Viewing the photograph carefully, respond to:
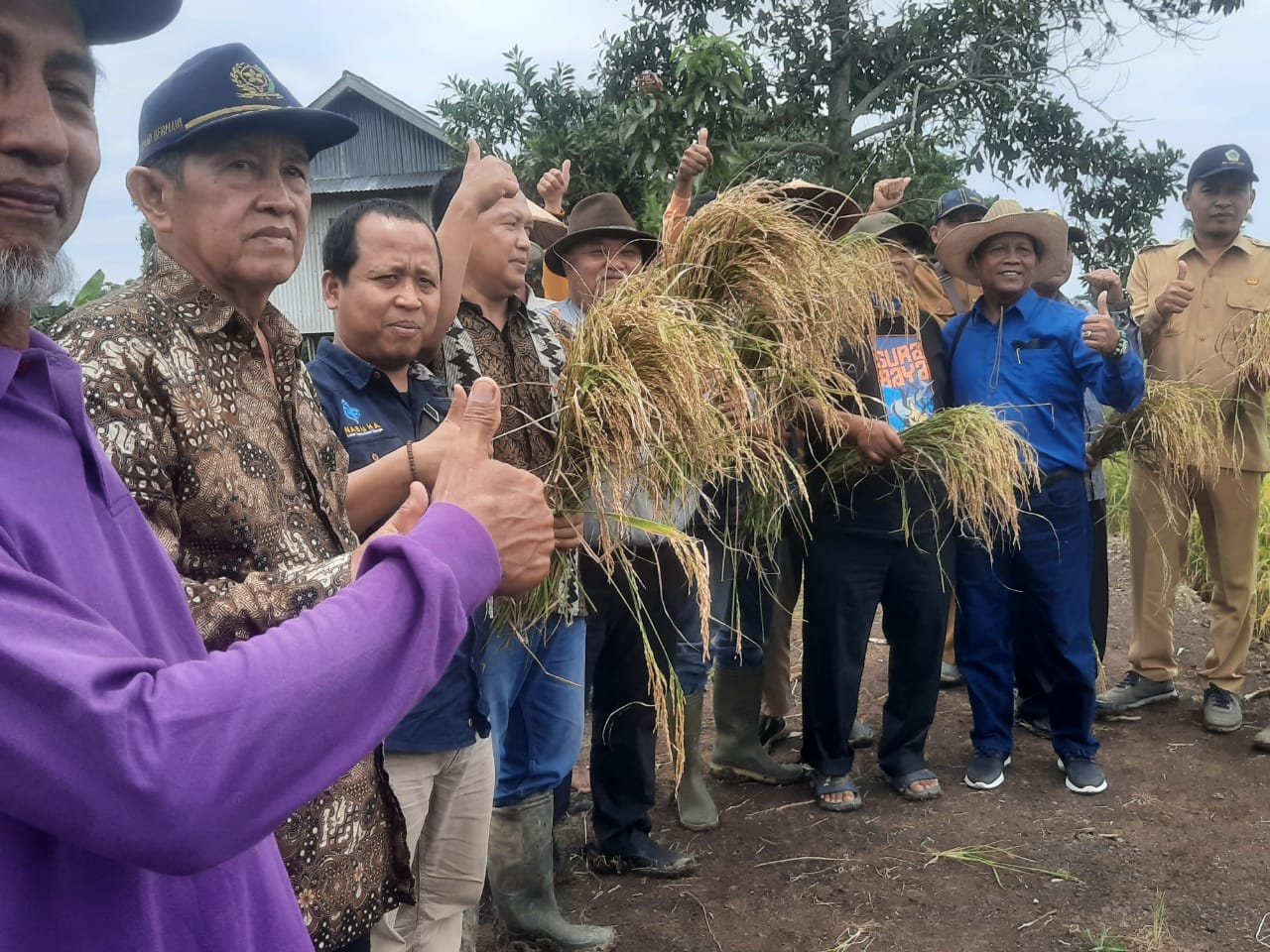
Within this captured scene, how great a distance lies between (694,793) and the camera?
12.6 feet

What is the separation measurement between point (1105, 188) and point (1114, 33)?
186 centimetres

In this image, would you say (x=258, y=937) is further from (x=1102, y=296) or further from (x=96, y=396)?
(x=1102, y=296)

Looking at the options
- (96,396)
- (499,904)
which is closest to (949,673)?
(499,904)

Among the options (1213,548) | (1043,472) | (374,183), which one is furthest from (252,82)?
(374,183)

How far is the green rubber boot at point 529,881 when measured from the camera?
9.32 ft

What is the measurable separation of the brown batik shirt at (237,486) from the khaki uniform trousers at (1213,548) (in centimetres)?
414

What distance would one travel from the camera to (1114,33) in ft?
38.3

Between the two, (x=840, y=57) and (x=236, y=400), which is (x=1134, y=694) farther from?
(x=840, y=57)

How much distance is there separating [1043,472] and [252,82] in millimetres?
3429

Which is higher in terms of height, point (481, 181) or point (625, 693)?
point (481, 181)

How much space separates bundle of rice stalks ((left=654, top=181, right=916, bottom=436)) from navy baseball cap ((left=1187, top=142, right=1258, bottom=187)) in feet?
9.61

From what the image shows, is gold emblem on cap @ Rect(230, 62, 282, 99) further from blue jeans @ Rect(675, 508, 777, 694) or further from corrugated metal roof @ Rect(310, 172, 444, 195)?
corrugated metal roof @ Rect(310, 172, 444, 195)

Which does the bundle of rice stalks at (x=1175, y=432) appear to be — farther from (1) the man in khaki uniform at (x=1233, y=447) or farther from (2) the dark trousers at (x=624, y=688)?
(2) the dark trousers at (x=624, y=688)

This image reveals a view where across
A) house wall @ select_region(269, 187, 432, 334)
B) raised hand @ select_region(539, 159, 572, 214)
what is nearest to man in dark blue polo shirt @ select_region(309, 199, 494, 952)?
raised hand @ select_region(539, 159, 572, 214)
